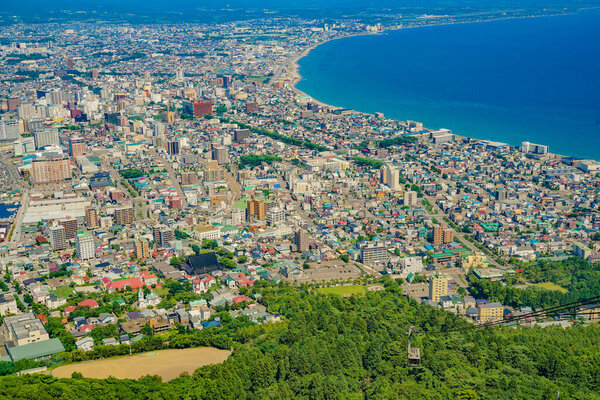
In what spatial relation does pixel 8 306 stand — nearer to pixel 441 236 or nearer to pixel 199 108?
pixel 441 236

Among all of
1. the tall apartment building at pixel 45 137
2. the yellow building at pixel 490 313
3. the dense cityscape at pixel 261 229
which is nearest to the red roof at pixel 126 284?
the dense cityscape at pixel 261 229

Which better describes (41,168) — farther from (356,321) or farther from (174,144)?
(356,321)

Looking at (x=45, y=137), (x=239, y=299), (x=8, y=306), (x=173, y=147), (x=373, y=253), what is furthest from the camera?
(x=45, y=137)

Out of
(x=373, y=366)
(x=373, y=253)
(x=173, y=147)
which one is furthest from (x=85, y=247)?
(x=173, y=147)

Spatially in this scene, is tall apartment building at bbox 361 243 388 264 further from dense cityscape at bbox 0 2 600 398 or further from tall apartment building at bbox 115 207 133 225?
tall apartment building at bbox 115 207 133 225

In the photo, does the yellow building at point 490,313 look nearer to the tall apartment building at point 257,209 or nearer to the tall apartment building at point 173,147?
the tall apartment building at point 257,209

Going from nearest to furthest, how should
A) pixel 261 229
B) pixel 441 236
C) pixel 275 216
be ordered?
1. pixel 441 236
2. pixel 261 229
3. pixel 275 216
